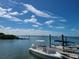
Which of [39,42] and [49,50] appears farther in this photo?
[39,42]

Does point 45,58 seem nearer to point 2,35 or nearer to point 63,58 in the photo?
point 63,58

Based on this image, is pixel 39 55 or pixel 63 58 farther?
pixel 39 55

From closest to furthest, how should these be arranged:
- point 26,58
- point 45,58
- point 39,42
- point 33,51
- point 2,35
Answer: point 45,58, point 26,58, point 33,51, point 39,42, point 2,35

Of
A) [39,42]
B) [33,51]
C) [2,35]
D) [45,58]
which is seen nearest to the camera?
[45,58]

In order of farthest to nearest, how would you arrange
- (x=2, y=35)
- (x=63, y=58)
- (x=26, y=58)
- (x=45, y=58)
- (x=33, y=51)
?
(x=2, y=35)
(x=33, y=51)
(x=26, y=58)
(x=45, y=58)
(x=63, y=58)

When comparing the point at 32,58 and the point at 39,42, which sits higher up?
the point at 39,42

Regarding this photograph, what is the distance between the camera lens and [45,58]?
34.8m

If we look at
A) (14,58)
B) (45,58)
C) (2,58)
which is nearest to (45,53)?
(45,58)

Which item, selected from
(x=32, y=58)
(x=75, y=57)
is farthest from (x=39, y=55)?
(x=75, y=57)

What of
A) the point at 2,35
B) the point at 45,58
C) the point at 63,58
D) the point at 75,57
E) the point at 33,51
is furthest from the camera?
the point at 2,35

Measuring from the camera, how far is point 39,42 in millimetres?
52000

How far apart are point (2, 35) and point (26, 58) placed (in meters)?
152

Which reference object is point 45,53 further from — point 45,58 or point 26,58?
point 26,58

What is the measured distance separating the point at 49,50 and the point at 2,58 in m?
9.86
